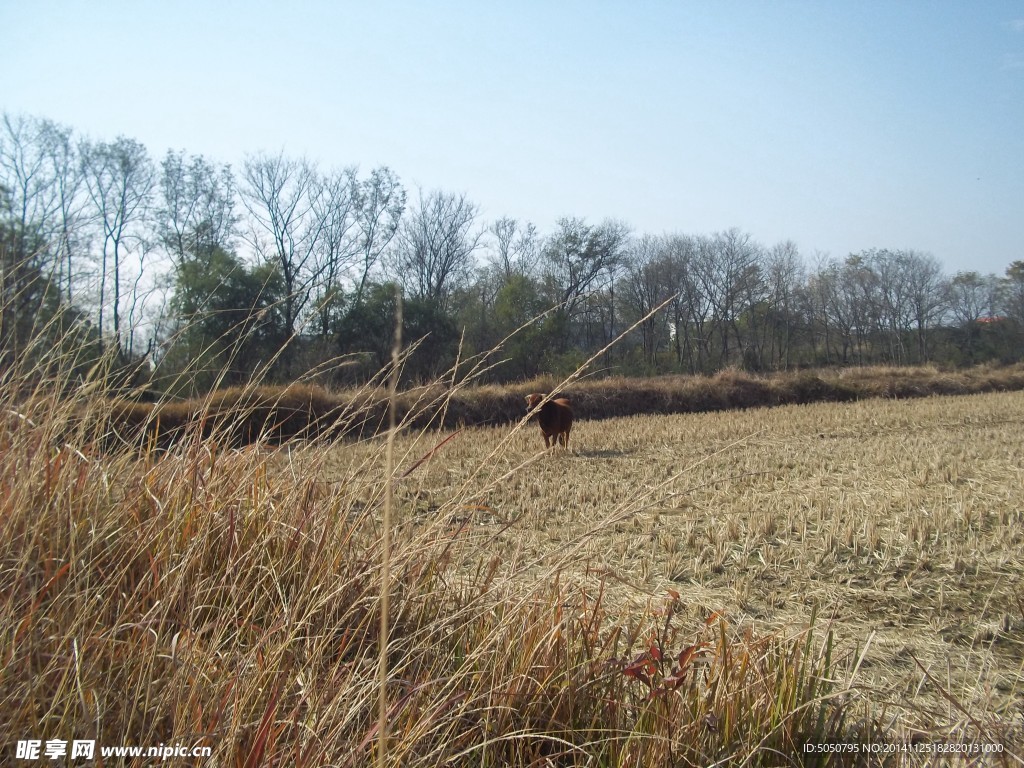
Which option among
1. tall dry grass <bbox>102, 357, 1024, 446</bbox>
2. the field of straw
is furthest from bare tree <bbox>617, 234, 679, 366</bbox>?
the field of straw

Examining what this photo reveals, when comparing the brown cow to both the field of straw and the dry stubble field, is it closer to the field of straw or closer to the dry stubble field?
the dry stubble field

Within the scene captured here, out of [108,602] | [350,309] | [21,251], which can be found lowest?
[108,602]

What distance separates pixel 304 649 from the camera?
192 cm

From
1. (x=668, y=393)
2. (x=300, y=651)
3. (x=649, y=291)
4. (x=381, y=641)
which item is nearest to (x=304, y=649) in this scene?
(x=300, y=651)

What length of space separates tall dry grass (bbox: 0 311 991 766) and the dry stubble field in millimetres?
239

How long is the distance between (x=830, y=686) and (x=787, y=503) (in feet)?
15.3

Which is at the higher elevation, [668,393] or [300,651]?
[668,393]

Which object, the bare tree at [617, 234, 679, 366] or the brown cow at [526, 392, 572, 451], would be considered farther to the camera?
the bare tree at [617, 234, 679, 366]

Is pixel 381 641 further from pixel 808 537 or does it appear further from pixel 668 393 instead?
pixel 668 393

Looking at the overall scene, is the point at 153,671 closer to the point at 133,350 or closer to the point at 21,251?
the point at 133,350

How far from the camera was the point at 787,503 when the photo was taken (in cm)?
645

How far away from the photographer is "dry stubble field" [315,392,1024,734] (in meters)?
2.65

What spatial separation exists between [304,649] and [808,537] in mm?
4651

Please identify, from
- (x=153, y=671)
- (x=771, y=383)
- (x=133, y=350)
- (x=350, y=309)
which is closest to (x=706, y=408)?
(x=771, y=383)
